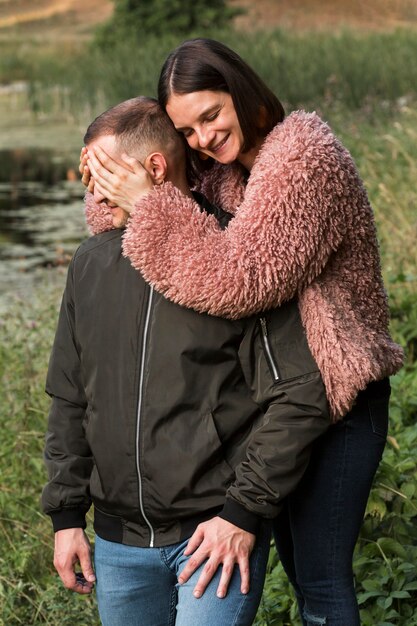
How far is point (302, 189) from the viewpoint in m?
2.07

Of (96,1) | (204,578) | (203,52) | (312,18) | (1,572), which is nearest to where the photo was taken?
(204,578)

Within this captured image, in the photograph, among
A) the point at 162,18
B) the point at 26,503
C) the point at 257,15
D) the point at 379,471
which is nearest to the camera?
the point at 379,471

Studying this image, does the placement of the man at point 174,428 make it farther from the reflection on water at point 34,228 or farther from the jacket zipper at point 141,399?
the reflection on water at point 34,228

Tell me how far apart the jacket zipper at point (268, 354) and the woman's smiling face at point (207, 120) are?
1.29 ft

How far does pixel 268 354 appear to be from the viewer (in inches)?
81.7

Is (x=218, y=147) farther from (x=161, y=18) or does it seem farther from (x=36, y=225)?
(x=161, y=18)

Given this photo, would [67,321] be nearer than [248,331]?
No

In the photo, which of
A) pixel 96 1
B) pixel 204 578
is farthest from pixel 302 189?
pixel 96 1

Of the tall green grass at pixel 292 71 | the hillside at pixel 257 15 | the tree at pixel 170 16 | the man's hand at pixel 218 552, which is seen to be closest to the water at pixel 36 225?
the tall green grass at pixel 292 71

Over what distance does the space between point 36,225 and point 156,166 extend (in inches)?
385

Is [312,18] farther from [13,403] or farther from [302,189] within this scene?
[302,189]

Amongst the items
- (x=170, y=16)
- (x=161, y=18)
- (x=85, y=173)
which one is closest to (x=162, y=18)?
(x=161, y=18)

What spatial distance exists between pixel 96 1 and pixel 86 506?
4352cm

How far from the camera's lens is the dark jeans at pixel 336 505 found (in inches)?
88.9
